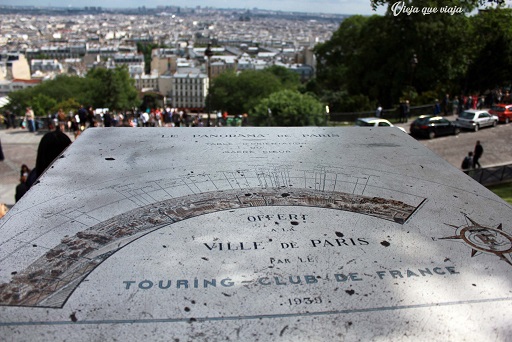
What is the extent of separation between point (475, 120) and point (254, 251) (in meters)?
17.5

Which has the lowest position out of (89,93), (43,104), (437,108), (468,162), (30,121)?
(89,93)

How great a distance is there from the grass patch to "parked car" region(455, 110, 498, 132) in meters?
6.97

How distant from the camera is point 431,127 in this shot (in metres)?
17.3

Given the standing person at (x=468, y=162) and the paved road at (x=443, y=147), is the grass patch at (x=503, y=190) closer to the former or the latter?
the standing person at (x=468, y=162)

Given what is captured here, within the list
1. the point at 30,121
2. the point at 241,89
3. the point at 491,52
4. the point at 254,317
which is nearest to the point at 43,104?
the point at 241,89

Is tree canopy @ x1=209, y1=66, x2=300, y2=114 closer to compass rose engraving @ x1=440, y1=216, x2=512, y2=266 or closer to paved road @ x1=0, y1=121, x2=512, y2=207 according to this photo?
paved road @ x1=0, y1=121, x2=512, y2=207

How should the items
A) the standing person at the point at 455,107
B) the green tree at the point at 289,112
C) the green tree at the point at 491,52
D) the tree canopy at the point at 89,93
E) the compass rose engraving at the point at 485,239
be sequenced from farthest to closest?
1. the tree canopy at the point at 89,93
2. the green tree at the point at 491,52
3. the standing person at the point at 455,107
4. the green tree at the point at 289,112
5. the compass rose engraving at the point at 485,239

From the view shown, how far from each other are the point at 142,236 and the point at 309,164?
73.5 inches

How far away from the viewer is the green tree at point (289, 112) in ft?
56.0

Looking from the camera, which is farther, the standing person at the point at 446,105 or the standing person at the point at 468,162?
the standing person at the point at 446,105

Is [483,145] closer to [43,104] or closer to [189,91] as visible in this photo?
[43,104]

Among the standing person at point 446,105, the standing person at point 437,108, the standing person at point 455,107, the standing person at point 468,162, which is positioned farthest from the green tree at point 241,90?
the standing person at point 468,162

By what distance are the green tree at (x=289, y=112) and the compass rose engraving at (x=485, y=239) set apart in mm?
13647

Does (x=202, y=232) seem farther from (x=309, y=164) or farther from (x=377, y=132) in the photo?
(x=377, y=132)
